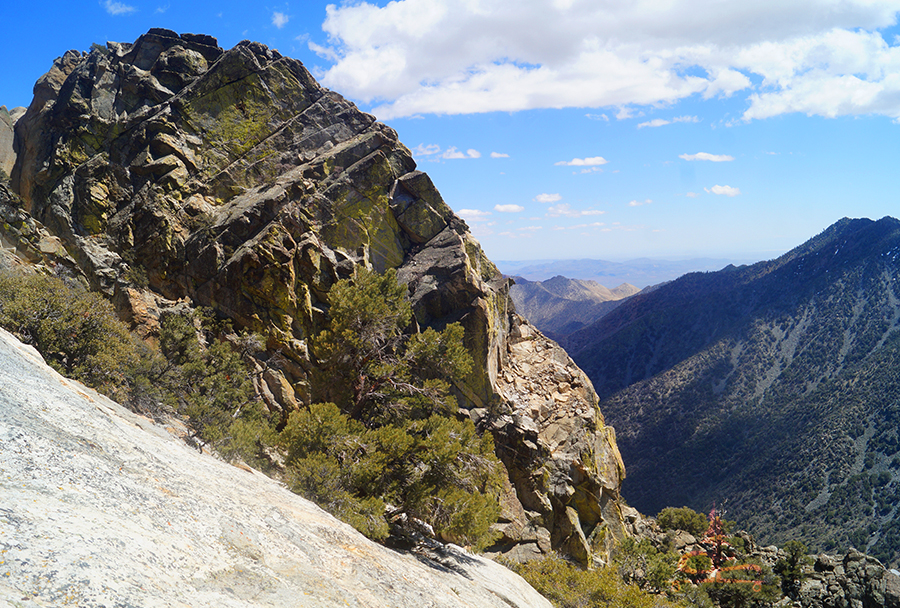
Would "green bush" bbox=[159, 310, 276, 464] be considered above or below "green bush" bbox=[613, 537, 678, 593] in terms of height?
above

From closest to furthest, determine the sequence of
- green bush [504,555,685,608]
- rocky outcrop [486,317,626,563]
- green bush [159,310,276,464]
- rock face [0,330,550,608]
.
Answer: rock face [0,330,550,608] → green bush [159,310,276,464] → green bush [504,555,685,608] → rocky outcrop [486,317,626,563]

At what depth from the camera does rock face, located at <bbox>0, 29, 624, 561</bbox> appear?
30812 millimetres

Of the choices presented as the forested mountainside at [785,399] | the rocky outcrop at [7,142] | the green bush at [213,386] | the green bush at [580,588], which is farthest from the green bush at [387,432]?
the forested mountainside at [785,399]

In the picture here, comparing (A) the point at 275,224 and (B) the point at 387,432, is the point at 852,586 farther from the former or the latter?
(A) the point at 275,224

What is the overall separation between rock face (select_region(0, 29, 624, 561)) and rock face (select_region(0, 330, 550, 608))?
1583cm

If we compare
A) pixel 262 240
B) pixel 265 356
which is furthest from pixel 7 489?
pixel 262 240

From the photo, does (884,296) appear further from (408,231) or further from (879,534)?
(408,231)

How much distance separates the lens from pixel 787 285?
14925 centimetres

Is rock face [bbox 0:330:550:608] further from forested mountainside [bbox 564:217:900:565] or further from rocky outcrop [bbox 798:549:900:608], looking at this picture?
forested mountainside [bbox 564:217:900:565]

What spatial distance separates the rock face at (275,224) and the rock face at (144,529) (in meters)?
15.8

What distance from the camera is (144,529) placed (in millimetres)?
8750

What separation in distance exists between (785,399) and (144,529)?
443 ft

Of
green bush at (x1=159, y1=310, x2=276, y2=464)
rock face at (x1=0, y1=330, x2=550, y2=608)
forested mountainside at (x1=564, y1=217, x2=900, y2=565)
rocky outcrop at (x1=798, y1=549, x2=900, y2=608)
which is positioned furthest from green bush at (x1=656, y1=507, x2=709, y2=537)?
green bush at (x1=159, y1=310, x2=276, y2=464)

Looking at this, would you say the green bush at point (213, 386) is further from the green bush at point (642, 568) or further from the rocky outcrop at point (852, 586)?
the rocky outcrop at point (852, 586)
